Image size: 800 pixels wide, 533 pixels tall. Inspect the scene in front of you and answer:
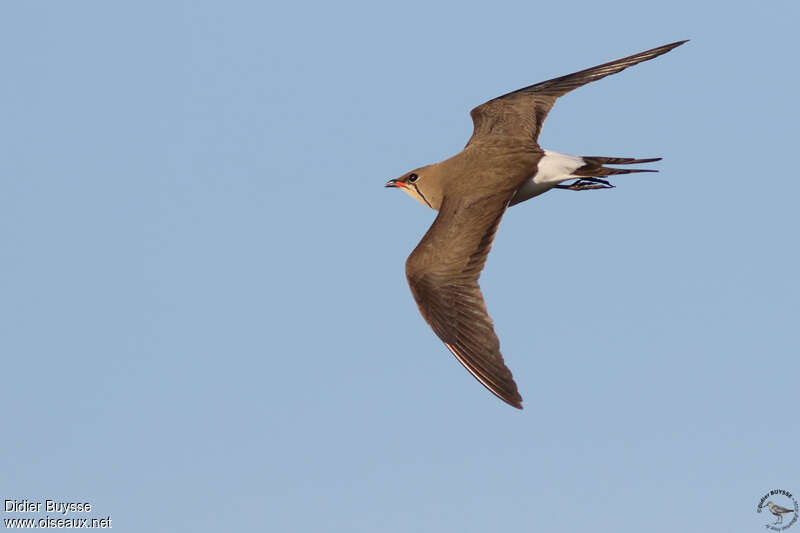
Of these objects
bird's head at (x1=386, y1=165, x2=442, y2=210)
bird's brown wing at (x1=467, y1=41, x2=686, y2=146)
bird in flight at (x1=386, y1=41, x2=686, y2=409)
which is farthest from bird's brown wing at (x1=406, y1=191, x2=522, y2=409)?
bird's brown wing at (x1=467, y1=41, x2=686, y2=146)

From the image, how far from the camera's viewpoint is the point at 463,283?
1131cm

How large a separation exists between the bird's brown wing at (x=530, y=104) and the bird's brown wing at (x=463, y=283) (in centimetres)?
180

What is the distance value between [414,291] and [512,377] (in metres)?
1.61

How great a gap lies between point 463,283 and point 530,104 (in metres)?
3.71

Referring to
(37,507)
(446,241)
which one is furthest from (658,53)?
(37,507)

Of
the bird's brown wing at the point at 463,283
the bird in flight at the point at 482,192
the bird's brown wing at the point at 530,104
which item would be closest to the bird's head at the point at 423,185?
the bird in flight at the point at 482,192

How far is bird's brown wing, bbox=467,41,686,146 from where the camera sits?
13.7 meters

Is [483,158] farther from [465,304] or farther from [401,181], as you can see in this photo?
[465,304]

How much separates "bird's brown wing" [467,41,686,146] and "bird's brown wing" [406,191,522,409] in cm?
180

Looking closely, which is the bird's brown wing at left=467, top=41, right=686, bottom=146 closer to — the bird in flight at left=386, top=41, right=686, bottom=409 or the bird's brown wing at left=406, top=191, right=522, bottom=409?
the bird in flight at left=386, top=41, right=686, bottom=409

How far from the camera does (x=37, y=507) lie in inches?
478

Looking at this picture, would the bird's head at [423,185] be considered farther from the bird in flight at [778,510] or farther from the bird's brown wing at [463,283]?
the bird in flight at [778,510]

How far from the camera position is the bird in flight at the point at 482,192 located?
1089 centimetres

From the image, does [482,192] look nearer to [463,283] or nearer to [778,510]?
[463,283]
